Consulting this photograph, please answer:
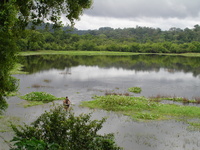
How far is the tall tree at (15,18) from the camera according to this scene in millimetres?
11797

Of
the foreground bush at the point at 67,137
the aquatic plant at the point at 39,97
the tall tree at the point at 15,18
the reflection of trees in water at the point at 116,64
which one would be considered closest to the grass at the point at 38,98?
the aquatic plant at the point at 39,97

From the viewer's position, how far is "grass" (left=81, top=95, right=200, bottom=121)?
85.2 feet

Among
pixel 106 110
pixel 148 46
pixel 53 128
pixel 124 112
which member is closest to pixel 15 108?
pixel 106 110

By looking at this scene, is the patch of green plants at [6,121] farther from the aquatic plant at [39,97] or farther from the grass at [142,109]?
the grass at [142,109]

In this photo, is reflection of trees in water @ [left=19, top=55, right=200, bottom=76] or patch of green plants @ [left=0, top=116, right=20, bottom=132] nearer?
patch of green plants @ [left=0, top=116, right=20, bottom=132]

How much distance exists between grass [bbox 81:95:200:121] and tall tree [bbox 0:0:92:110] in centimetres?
1420

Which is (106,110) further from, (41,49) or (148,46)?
(148,46)

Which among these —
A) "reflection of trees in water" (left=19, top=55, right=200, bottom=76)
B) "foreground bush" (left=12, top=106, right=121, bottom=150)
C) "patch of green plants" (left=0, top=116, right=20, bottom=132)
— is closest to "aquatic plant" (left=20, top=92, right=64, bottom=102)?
"patch of green plants" (left=0, top=116, right=20, bottom=132)

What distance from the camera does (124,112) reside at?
27.1 meters

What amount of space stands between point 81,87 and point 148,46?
14775 cm

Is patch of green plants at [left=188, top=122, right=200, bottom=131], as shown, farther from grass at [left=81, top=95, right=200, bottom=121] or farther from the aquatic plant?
the aquatic plant

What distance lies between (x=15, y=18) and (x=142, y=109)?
20.3 metres

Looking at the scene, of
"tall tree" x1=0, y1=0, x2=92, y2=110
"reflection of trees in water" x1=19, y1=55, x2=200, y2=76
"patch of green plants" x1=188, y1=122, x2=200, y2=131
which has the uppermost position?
"tall tree" x1=0, y1=0, x2=92, y2=110

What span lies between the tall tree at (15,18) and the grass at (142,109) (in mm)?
14205
